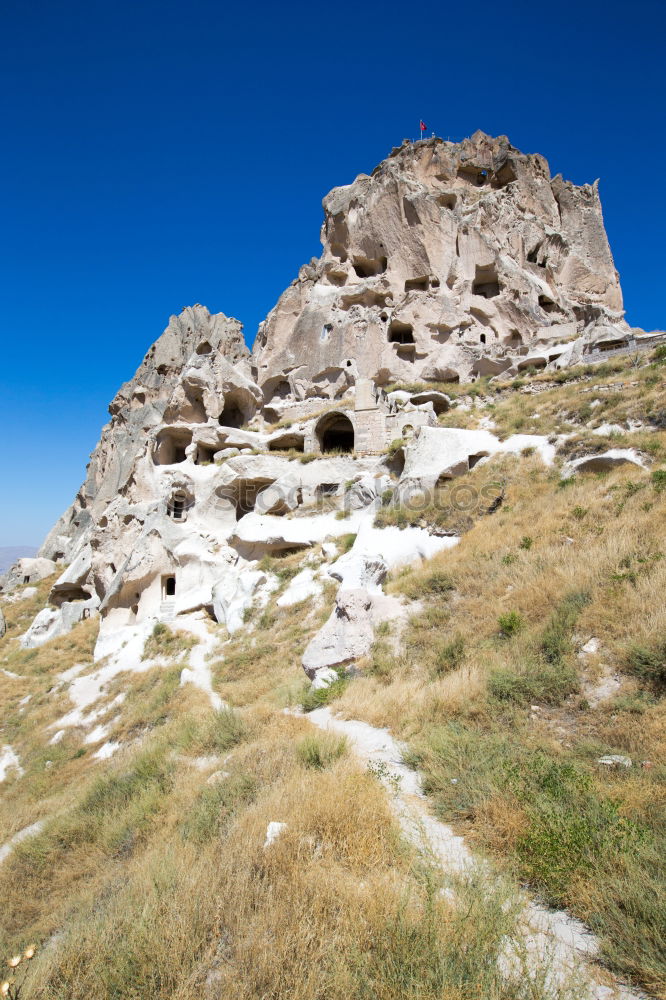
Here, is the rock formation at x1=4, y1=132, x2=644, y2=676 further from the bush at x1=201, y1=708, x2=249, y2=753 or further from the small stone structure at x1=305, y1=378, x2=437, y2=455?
the bush at x1=201, y1=708, x2=249, y2=753

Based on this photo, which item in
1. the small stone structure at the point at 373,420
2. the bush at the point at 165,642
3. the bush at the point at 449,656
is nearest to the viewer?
the bush at the point at 449,656

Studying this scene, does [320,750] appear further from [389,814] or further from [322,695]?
[322,695]

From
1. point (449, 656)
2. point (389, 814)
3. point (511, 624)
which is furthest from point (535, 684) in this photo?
point (389, 814)

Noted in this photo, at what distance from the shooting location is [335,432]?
69.1 ft

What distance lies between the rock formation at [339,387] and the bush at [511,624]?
1.98m

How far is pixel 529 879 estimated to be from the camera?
7.97 ft

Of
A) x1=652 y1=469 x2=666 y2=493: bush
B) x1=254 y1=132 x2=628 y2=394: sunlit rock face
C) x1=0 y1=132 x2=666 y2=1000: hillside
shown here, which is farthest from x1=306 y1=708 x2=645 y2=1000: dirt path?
x1=254 y1=132 x2=628 y2=394: sunlit rock face

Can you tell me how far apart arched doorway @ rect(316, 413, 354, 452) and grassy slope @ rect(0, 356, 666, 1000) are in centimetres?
1199

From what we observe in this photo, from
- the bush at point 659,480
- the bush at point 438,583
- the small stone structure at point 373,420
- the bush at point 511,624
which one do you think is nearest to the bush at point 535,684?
the bush at point 511,624

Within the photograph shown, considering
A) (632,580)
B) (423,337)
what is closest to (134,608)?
(632,580)

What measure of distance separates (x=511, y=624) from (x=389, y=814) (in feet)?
10.4

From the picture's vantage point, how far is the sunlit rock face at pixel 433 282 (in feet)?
87.2

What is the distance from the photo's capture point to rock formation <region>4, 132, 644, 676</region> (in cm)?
1347

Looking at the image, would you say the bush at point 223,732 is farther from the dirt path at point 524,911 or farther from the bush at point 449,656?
the bush at point 449,656
